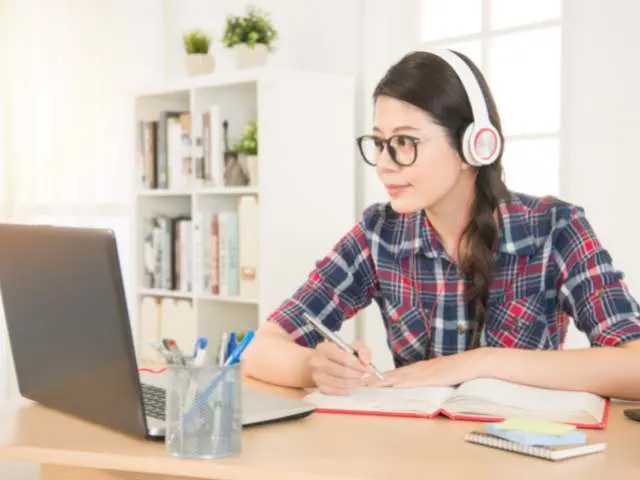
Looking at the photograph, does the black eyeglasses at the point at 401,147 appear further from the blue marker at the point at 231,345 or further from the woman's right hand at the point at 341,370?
the blue marker at the point at 231,345

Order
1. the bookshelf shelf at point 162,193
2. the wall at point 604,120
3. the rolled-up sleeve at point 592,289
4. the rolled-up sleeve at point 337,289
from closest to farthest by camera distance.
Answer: the rolled-up sleeve at point 592,289
the rolled-up sleeve at point 337,289
the wall at point 604,120
the bookshelf shelf at point 162,193

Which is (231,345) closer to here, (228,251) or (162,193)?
(228,251)

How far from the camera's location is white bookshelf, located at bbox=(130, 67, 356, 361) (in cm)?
331

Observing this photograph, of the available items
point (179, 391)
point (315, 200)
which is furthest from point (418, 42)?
point (179, 391)

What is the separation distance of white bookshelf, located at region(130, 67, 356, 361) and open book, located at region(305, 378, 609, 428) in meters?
1.76

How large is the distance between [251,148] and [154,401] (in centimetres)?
204

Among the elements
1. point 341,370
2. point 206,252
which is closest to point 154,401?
point 341,370

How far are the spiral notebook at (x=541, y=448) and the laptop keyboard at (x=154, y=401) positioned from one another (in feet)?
1.42

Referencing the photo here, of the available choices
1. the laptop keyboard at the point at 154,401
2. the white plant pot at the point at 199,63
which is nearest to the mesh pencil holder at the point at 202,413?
the laptop keyboard at the point at 154,401

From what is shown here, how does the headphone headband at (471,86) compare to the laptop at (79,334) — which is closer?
the laptop at (79,334)

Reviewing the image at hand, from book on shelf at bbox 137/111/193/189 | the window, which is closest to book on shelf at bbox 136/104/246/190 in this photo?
book on shelf at bbox 137/111/193/189

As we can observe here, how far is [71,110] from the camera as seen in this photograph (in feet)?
14.5

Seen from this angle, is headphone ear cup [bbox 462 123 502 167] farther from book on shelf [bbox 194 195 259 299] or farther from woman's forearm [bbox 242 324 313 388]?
book on shelf [bbox 194 195 259 299]

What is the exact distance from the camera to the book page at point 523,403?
141 centimetres
